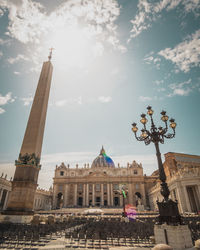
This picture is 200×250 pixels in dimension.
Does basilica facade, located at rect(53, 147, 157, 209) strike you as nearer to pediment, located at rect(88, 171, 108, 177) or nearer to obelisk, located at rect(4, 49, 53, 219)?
pediment, located at rect(88, 171, 108, 177)

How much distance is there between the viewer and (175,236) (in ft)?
22.5

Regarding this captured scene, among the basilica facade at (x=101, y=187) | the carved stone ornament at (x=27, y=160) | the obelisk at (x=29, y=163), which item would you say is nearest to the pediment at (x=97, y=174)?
the basilica facade at (x=101, y=187)

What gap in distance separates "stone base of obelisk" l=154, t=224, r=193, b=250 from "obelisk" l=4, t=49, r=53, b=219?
37.1ft

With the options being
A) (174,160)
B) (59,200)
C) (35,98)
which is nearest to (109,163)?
(59,200)

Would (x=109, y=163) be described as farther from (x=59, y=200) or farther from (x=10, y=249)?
(x=10, y=249)

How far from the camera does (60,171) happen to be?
233ft

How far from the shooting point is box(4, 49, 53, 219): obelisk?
1400 cm

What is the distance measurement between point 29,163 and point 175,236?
42.3ft

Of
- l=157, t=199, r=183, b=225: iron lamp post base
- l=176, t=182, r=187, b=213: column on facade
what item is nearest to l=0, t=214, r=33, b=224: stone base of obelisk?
l=157, t=199, r=183, b=225: iron lamp post base

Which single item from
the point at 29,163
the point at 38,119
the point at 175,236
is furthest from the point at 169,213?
the point at 38,119

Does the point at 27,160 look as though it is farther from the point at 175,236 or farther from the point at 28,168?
the point at 175,236

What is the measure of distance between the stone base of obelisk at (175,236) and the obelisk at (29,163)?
1131 centimetres

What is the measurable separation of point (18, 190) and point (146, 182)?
60.4 m

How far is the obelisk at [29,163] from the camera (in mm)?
14000
